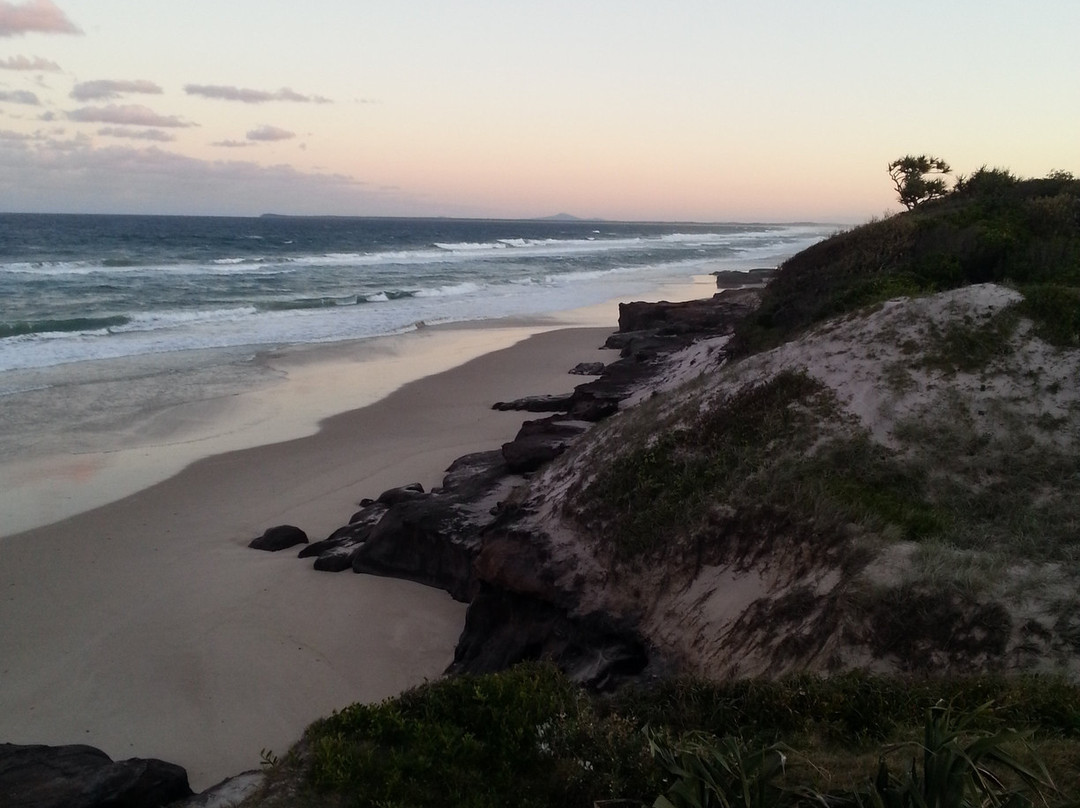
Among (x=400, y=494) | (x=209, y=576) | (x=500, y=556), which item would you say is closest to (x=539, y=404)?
(x=400, y=494)

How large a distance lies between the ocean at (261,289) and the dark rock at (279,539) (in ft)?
45.7

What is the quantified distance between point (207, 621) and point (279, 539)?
1.97 meters

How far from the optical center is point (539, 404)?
57.5ft

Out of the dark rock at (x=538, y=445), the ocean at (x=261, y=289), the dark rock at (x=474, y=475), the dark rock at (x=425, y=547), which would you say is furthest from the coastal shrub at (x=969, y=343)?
the ocean at (x=261, y=289)

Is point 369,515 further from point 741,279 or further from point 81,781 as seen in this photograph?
point 741,279

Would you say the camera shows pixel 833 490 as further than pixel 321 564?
No

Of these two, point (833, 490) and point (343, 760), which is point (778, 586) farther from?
point (343, 760)

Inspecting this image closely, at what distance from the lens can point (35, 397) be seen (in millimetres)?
18500

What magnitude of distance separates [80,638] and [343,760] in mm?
5664

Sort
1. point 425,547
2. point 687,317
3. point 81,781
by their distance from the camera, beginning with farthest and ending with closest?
point 687,317
point 425,547
point 81,781

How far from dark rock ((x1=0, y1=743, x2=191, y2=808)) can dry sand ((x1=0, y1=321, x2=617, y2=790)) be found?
1124 mm

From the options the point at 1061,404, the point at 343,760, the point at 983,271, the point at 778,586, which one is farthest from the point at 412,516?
the point at 983,271

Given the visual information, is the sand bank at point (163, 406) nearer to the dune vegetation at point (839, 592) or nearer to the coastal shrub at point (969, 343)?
the dune vegetation at point (839, 592)

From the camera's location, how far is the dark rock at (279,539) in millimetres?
11070
